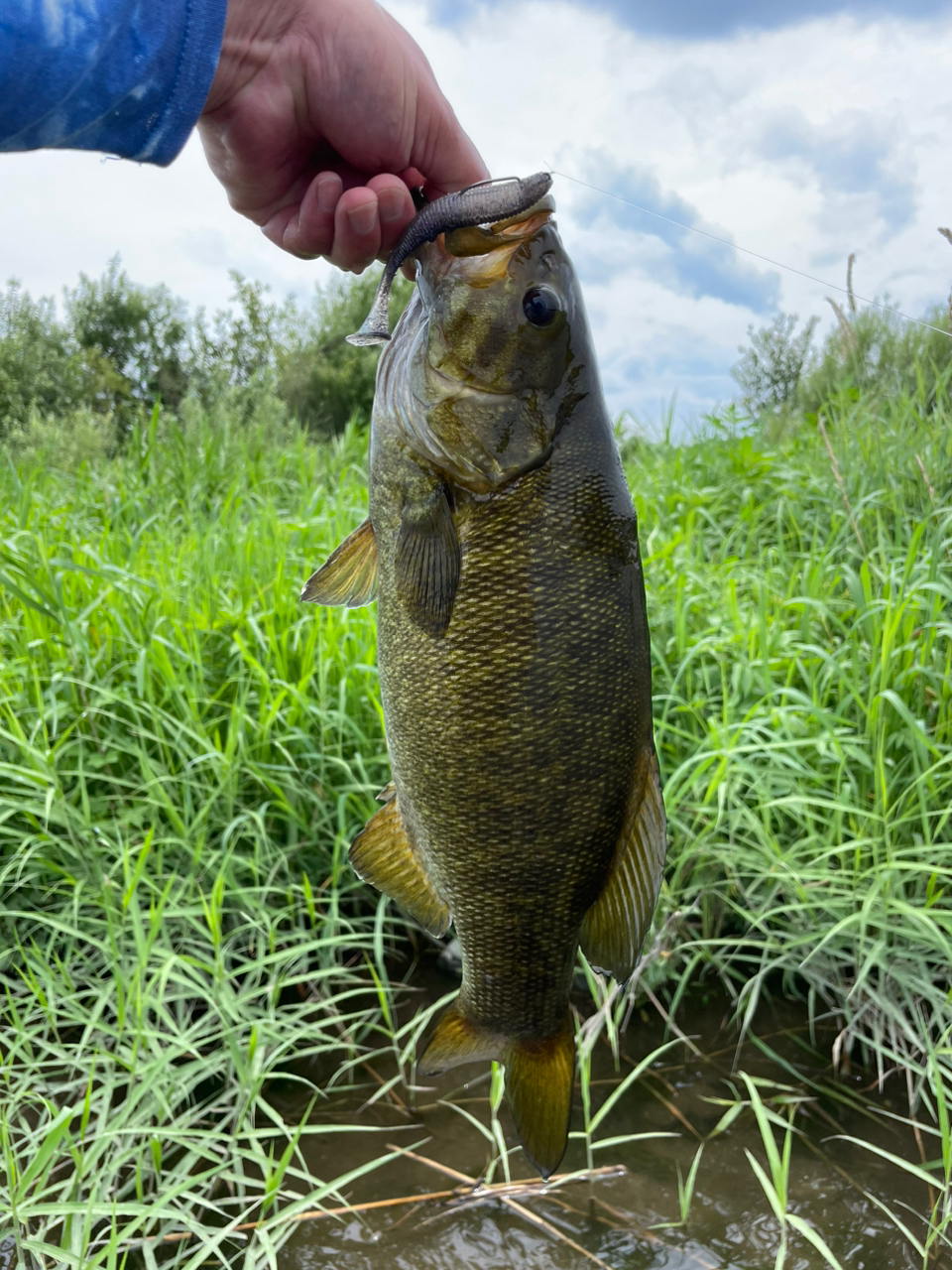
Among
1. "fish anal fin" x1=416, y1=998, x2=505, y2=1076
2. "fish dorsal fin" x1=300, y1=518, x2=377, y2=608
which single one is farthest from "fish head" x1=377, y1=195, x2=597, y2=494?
"fish anal fin" x1=416, y1=998, x2=505, y2=1076

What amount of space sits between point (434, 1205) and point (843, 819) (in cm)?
160

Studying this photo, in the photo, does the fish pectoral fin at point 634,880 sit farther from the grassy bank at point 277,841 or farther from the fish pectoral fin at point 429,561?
the grassy bank at point 277,841

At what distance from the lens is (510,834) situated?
122 centimetres

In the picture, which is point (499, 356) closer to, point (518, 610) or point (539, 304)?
point (539, 304)

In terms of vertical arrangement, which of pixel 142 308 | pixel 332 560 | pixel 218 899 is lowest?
pixel 218 899

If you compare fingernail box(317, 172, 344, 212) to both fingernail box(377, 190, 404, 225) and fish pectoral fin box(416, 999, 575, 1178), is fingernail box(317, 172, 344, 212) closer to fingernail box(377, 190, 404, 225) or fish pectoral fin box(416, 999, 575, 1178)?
fingernail box(377, 190, 404, 225)

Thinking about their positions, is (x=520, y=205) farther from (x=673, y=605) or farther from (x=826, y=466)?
(x=826, y=466)

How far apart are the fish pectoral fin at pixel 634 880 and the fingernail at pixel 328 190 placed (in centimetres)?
111

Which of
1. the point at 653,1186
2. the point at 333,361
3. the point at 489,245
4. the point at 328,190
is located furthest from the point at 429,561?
the point at 333,361

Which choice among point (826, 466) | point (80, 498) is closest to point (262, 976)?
point (80, 498)

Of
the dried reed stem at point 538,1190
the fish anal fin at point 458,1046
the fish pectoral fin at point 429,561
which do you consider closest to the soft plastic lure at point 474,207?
the fish pectoral fin at point 429,561

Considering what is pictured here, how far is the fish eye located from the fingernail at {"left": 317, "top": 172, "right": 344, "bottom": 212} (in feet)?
2.04

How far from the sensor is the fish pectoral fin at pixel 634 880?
1245mm

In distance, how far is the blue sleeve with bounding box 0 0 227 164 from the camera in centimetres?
145
